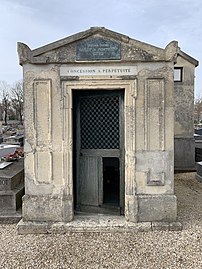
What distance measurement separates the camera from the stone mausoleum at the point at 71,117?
489cm

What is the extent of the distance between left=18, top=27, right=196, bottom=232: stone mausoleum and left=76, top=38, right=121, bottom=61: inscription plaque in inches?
0.7

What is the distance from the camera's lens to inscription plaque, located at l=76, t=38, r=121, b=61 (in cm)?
489

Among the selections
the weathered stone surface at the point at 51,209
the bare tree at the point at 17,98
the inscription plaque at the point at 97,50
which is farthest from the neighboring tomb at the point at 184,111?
the bare tree at the point at 17,98

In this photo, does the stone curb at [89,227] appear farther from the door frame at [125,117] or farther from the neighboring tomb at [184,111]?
the neighboring tomb at [184,111]

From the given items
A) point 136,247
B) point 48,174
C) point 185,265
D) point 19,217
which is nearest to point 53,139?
point 48,174

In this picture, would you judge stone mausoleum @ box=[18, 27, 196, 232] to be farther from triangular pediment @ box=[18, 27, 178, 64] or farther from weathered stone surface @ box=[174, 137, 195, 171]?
weathered stone surface @ box=[174, 137, 195, 171]

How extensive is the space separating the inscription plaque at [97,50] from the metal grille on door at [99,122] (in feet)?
2.85

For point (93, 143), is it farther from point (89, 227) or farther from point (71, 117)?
point (89, 227)

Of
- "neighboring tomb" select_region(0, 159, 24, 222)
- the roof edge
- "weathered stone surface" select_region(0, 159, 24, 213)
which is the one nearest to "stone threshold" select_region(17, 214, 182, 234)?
"neighboring tomb" select_region(0, 159, 24, 222)

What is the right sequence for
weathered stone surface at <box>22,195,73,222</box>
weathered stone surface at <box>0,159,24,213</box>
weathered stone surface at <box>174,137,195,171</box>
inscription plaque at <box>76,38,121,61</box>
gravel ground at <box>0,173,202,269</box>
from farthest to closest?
weathered stone surface at <box>174,137,195,171</box>
weathered stone surface at <box>0,159,24,213</box>
weathered stone surface at <box>22,195,73,222</box>
inscription plaque at <box>76,38,121,61</box>
gravel ground at <box>0,173,202,269</box>

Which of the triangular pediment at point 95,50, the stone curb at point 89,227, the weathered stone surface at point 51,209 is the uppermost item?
the triangular pediment at point 95,50

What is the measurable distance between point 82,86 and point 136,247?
2.89 metres

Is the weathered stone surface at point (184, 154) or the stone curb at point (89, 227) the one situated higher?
the weathered stone surface at point (184, 154)

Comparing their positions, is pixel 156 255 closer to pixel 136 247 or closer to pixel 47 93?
pixel 136 247
